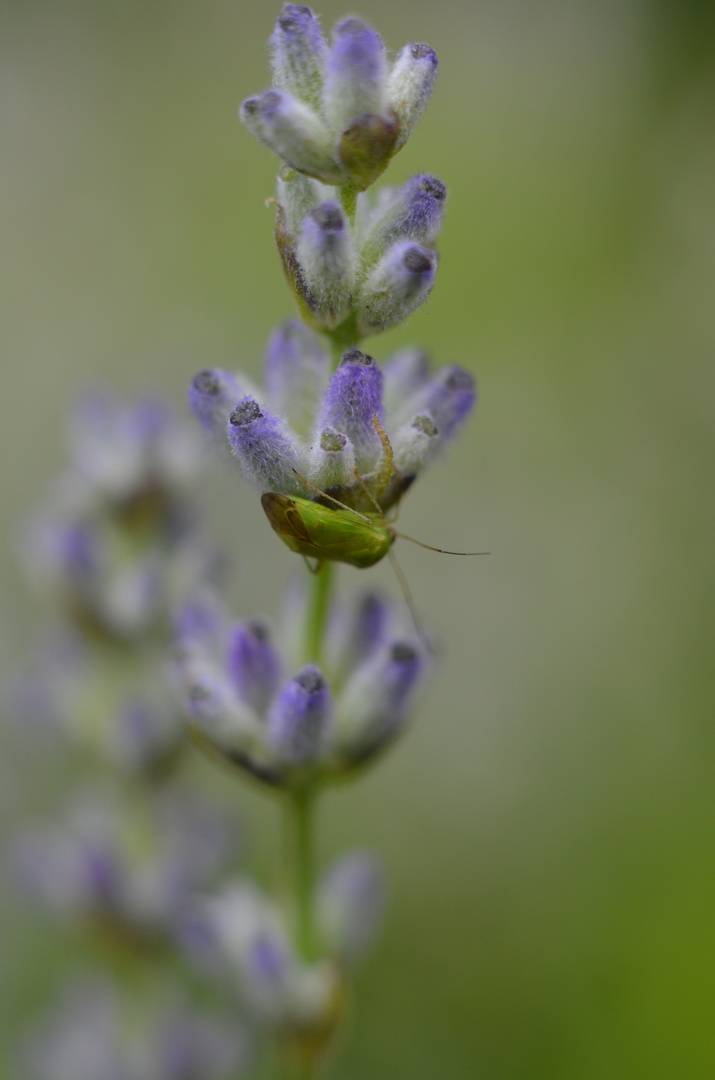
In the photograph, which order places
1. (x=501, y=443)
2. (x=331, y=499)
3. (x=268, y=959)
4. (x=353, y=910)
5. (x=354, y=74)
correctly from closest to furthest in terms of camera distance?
(x=354, y=74) → (x=331, y=499) → (x=268, y=959) → (x=353, y=910) → (x=501, y=443)

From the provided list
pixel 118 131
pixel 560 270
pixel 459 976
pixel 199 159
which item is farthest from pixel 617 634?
pixel 118 131

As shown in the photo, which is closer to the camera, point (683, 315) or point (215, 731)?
point (215, 731)

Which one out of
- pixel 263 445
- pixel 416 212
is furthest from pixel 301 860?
pixel 416 212

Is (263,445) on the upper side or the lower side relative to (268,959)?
upper

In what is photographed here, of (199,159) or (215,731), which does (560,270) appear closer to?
(199,159)

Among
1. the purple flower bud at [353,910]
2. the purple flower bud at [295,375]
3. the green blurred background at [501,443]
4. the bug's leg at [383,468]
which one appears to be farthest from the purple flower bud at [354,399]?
the green blurred background at [501,443]

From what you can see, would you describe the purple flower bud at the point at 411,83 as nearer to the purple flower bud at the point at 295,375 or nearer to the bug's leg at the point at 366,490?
the purple flower bud at the point at 295,375

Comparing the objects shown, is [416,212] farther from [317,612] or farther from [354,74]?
[317,612]
